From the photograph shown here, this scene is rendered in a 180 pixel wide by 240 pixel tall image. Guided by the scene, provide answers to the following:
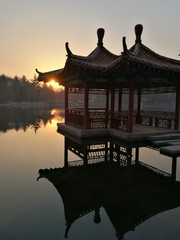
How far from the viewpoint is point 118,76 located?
36.5 feet

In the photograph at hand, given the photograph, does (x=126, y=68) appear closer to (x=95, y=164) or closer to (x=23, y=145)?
(x=95, y=164)

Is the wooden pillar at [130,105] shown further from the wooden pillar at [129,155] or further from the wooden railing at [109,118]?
the wooden pillar at [129,155]

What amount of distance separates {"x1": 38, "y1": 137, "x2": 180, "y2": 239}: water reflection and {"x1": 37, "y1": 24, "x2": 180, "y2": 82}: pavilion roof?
15.6 feet

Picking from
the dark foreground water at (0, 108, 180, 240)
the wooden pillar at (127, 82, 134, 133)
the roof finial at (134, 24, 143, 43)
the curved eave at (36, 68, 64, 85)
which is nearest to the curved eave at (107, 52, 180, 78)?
the wooden pillar at (127, 82, 134, 133)

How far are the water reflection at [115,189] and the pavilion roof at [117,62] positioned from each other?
4.76 m

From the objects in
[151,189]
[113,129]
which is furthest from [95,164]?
[113,129]

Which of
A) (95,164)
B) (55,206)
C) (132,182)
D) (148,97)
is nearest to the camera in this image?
(55,206)

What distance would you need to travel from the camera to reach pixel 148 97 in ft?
269

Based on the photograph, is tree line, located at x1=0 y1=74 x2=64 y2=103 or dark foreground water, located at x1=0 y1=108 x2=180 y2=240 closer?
dark foreground water, located at x1=0 y1=108 x2=180 y2=240

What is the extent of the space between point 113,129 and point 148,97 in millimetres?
75164

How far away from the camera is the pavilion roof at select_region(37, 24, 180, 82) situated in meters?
9.24

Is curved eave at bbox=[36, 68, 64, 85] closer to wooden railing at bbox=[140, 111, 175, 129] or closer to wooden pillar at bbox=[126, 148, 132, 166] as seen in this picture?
wooden railing at bbox=[140, 111, 175, 129]

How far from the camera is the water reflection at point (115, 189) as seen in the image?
398 cm

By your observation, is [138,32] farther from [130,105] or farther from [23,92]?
[23,92]
